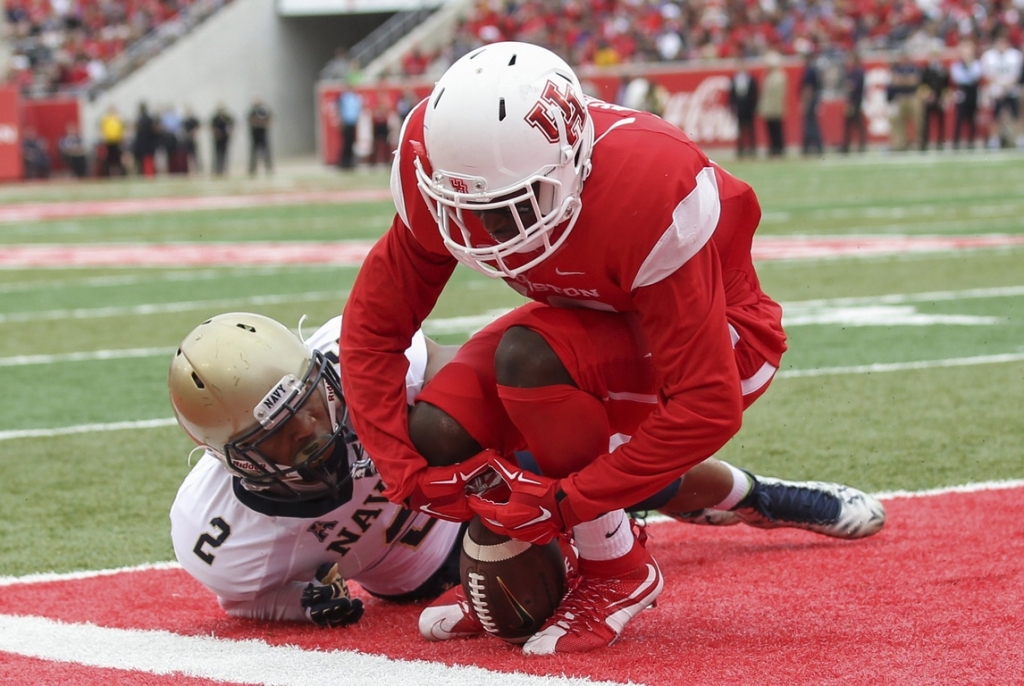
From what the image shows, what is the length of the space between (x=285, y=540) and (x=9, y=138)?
24.6m

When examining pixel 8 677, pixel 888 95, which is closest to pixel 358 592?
pixel 8 677

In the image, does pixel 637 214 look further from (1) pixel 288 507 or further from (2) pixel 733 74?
(2) pixel 733 74

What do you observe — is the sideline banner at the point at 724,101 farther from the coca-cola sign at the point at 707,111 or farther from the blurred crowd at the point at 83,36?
the blurred crowd at the point at 83,36

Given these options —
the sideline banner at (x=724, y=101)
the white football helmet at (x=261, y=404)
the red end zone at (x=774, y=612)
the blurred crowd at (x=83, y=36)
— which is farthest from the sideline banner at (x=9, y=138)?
the white football helmet at (x=261, y=404)

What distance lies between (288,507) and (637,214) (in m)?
1.08

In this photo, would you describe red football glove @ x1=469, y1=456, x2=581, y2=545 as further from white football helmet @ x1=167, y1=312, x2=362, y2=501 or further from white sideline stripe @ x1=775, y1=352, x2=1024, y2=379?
white sideline stripe @ x1=775, y1=352, x2=1024, y2=379

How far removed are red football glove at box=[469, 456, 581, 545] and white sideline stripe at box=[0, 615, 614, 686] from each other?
281 millimetres

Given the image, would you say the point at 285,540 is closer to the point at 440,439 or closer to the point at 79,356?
the point at 440,439

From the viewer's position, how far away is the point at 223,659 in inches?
113

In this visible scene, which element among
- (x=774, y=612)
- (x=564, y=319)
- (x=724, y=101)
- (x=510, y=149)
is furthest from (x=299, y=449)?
(x=724, y=101)

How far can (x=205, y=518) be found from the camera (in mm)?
3174

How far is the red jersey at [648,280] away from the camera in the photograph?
2.61 m

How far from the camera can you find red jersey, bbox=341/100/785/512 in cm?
261

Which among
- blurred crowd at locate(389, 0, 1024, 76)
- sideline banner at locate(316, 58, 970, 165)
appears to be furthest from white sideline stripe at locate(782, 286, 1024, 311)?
blurred crowd at locate(389, 0, 1024, 76)
